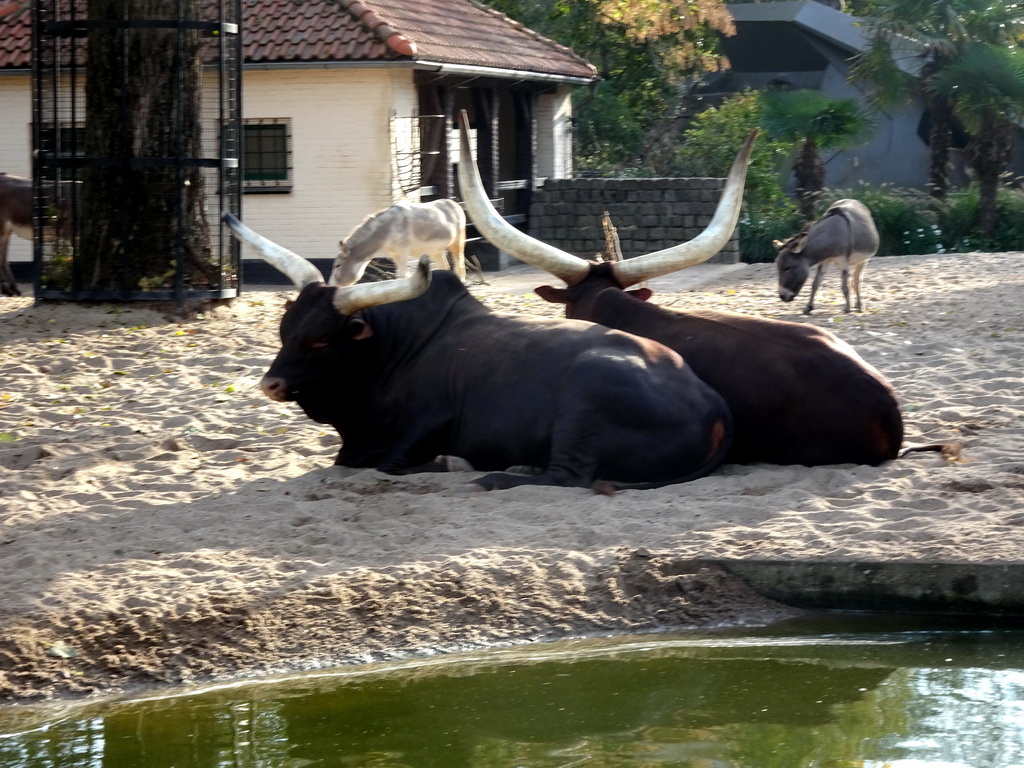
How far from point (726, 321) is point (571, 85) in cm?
1804

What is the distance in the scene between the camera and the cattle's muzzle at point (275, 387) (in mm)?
7141

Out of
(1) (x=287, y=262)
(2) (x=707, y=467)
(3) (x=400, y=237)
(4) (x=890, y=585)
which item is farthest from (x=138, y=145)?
(4) (x=890, y=585)

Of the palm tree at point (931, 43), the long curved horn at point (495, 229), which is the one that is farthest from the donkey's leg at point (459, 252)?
the palm tree at point (931, 43)

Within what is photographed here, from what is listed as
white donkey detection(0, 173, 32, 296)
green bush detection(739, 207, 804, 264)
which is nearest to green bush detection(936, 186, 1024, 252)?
green bush detection(739, 207, 804, 264)

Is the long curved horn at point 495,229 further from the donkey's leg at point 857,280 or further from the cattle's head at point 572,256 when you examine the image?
the donkey's leg at point 857,280

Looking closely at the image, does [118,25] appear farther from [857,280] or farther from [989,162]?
[989,162]

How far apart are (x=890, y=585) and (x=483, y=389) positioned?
7.75 ft

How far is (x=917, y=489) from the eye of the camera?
6.64 m

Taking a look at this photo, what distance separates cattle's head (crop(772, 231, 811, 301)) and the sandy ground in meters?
5.26

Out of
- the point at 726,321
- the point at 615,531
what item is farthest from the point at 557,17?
the point at 615,531

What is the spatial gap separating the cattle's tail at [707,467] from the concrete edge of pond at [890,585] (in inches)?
43.7

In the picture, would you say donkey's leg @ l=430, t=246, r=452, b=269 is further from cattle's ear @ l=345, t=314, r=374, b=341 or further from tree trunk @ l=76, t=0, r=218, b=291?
cattle's ear @ l=345, t=314, r=374, b=341

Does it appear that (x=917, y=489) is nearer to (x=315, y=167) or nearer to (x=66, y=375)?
(x=66, y=375)

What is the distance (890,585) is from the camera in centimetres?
547
